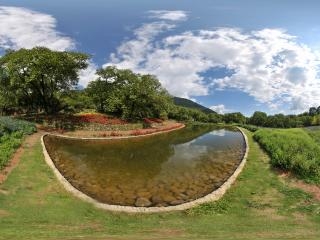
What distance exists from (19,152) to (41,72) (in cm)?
1870

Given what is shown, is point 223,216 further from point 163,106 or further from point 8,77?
point 163,106

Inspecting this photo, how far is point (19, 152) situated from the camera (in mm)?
26703

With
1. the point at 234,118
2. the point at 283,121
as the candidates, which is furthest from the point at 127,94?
the point at 283,121

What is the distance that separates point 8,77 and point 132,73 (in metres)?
17.9

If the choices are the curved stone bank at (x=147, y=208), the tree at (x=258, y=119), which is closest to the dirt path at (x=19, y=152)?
the curved stone bank at (x=147, y=208)

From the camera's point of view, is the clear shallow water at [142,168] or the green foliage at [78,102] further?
the green foliage at [78,102]

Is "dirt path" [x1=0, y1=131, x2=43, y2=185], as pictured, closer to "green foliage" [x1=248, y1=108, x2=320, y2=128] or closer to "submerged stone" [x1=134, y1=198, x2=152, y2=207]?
"submerged stone" [x1=134, y1=198, x2=152, y2=207]

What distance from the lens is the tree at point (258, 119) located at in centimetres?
11235

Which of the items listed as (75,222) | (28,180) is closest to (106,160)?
(28,180)

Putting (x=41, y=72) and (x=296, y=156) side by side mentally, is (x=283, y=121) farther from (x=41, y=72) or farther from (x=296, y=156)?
(x=296, y=156)

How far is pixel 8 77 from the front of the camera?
46.2 meters

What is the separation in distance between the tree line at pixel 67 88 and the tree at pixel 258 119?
54152mm

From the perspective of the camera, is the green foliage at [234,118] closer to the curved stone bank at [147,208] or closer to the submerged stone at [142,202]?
the curved stone bank at [147,208]

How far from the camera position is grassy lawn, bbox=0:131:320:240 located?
1400 cm
